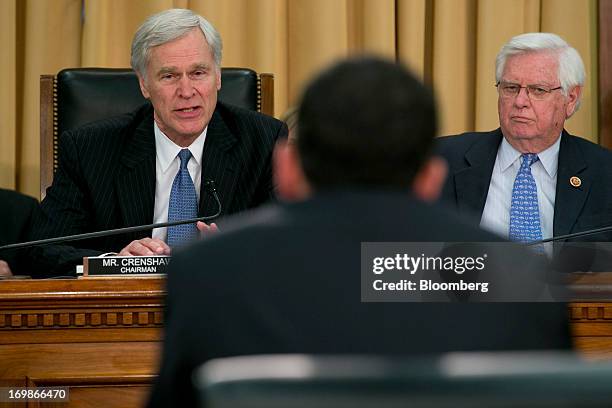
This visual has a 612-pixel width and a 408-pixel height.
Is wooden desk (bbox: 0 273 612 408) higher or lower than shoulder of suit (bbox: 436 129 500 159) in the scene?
lower

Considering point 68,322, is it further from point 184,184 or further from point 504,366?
point 504,366

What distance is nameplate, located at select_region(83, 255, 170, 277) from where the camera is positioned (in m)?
A: 2.53

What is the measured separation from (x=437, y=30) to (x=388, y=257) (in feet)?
10.7

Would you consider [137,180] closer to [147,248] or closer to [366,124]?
[147,248]

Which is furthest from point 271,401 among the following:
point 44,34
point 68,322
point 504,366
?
point 44,34

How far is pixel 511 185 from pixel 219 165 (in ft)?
2.83

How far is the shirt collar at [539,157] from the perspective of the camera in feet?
11.3

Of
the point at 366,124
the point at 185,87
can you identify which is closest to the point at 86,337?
the point at 185,87

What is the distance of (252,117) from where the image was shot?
11.5ft

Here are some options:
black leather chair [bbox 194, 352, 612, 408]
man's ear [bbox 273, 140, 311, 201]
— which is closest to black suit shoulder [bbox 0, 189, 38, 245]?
man's ear [bbox 273, 140, 311, 201]

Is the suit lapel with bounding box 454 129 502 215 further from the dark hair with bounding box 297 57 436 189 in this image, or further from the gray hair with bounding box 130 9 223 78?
the dark hair with bounding box 297 57 436 189

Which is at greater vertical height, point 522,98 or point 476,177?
point 522,98

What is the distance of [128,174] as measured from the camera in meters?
3.34

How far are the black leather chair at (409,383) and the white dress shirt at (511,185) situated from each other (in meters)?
2.35
